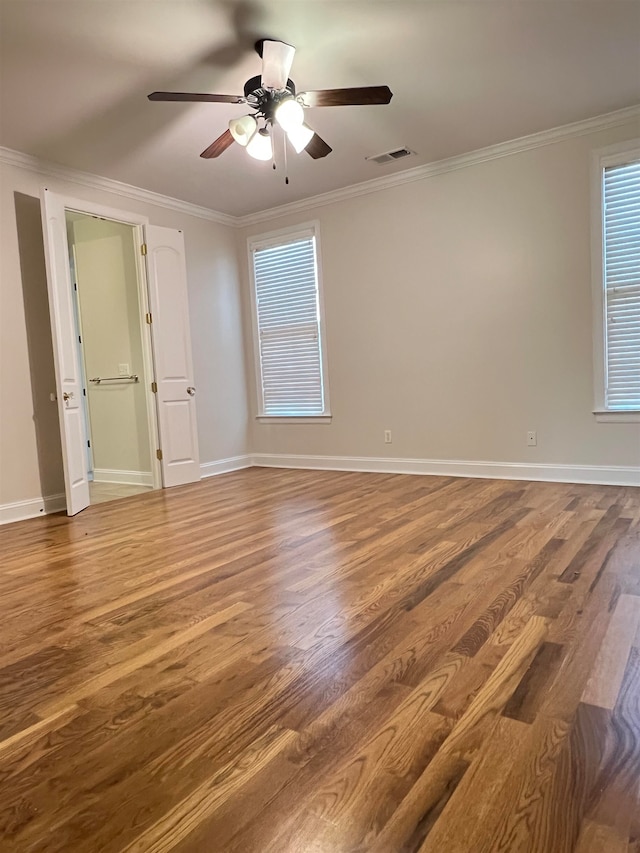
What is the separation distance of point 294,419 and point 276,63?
3.66m

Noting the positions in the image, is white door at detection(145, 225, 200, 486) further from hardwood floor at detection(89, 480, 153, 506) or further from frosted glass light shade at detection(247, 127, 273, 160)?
frosted glass light shade at detection(247, 127, 273, 160)

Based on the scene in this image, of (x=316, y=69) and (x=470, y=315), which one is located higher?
(x=316, y=69)

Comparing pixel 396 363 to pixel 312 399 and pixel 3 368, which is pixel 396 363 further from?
pixel 3 368

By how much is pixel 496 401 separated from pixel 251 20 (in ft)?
10.8

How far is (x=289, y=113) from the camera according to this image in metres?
2.91

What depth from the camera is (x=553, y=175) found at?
432cm

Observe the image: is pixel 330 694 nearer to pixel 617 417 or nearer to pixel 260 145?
pixel 260 145

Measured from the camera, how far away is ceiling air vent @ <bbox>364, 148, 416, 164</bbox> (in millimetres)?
4471

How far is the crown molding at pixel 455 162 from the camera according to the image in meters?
4.06

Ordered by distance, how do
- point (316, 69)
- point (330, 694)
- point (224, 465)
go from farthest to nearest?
point (224, 465), point (316, 69), point (330, 694)

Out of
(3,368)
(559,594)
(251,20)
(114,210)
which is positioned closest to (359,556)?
(559,594)

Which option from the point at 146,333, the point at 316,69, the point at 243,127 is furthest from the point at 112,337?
the point at 316,69

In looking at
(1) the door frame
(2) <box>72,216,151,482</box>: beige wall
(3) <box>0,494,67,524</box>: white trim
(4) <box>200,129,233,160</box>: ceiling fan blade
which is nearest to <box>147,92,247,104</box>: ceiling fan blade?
(4) <box>200,129,233,160</box>: ceiling fan blade

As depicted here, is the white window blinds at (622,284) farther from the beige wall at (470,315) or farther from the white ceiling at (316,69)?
the white ceiling at (316,69)
